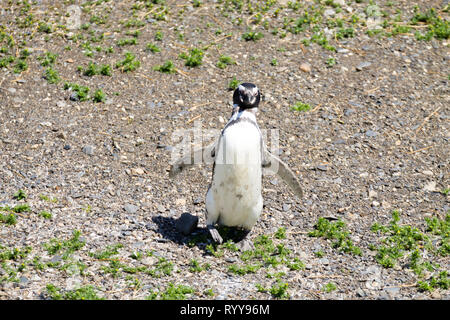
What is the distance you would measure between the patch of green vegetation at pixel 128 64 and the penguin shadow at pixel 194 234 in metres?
2.63

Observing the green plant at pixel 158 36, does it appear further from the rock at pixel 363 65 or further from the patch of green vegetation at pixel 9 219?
the patch of green vegetation at pixel 9 219

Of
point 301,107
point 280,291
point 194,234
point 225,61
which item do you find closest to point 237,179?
point 194,234

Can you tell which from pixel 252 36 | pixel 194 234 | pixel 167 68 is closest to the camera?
pixel 194 234

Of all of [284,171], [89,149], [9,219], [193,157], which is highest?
[193,157]

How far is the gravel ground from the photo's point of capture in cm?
511

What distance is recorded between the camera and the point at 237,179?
17.5 feet

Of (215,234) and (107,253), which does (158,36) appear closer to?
(215,234)

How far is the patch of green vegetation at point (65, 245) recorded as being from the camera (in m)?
5.13

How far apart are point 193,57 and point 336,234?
3304mm

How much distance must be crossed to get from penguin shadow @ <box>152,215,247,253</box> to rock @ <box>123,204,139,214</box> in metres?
0.20

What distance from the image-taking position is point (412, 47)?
28.3 ft

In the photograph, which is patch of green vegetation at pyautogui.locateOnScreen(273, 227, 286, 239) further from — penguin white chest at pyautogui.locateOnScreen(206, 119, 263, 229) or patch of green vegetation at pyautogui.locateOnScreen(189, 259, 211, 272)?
patch of green vegetation at pyautogui.locateOnScreen(189, 259, 211, 272)

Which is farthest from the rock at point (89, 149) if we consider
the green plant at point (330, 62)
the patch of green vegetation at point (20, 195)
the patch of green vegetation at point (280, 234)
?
the green plant at point (330, 62)

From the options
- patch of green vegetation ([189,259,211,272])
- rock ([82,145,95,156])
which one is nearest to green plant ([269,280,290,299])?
patch of green vegetation ([189,259,211,272])
